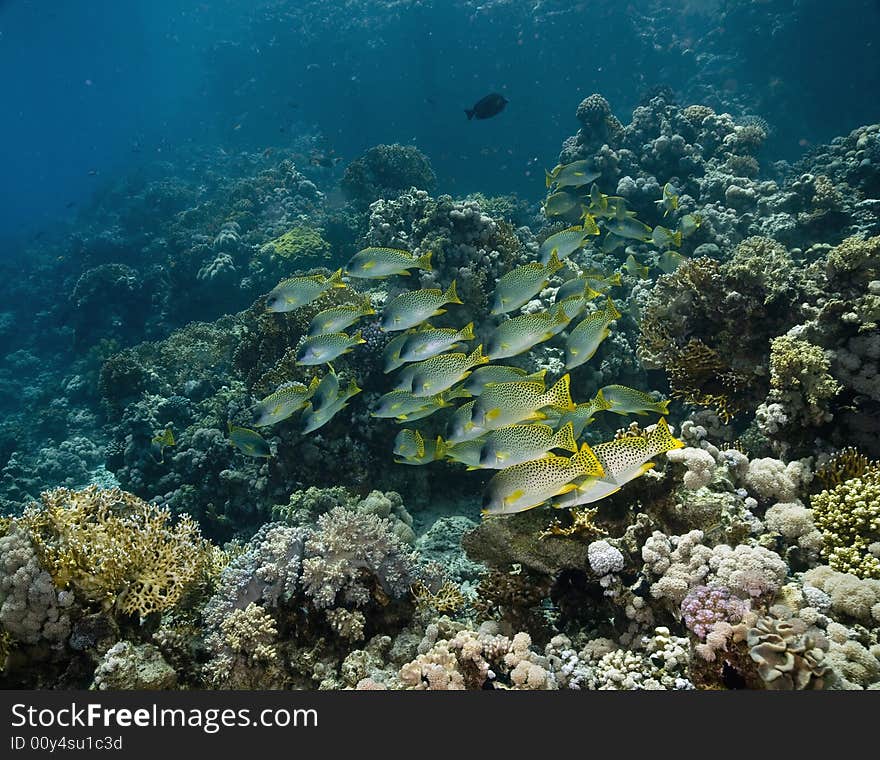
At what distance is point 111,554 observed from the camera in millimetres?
3764

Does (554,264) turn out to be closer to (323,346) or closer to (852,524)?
(323,346)

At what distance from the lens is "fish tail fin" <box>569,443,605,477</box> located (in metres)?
2.99

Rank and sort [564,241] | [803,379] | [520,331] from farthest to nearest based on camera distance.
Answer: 1. [564,241]
2. [803,379]
3. [520,331]

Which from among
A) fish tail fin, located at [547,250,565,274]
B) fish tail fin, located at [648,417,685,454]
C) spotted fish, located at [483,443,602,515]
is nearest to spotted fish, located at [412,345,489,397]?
spotted fish, located at [483,443,602,515]

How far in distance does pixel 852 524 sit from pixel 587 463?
256 centimetres

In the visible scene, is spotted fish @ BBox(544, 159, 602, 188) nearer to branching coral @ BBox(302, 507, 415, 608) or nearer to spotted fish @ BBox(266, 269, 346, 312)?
spotted fish @ BBox(266, 269, 346, 312)

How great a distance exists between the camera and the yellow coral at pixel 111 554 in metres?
3.70

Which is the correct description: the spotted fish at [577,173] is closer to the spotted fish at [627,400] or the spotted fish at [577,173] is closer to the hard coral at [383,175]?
the spotted fish at [627,400]

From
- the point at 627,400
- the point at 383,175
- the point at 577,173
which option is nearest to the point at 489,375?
the point at 627,400

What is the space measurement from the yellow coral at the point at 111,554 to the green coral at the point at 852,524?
4896 mm

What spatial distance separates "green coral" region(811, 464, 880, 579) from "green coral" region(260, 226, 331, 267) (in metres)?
12.6

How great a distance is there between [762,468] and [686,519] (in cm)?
110

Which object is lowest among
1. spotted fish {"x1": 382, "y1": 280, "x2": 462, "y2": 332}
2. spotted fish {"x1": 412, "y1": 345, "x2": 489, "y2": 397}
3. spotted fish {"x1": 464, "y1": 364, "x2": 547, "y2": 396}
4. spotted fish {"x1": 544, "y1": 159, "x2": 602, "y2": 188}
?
spotted fish {"x1": 464, "y1": 364, "x2": 547, "y2": 396}

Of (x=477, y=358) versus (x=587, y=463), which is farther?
(x=477, y=358)
